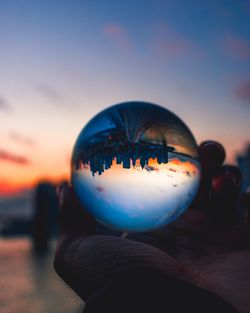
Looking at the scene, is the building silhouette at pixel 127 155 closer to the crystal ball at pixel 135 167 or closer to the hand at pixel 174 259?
the crystal ball at pixel 135 167

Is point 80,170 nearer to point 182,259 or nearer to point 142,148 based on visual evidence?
point 142,148

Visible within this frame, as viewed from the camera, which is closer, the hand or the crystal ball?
the hand

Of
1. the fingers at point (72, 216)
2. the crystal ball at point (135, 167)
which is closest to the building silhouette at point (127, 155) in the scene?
the crystal ball at point (135, 167)

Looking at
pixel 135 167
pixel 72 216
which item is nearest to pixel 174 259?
pixel 135 167

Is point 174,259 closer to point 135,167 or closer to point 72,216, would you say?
point 135,167

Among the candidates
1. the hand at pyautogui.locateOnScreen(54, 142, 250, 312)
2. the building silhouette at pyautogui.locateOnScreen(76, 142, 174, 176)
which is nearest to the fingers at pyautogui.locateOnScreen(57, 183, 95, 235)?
the hand at pyautogui.locateOnScreen(54, 142, 250, 312)

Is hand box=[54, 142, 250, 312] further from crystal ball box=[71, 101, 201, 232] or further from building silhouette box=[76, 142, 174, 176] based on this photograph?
building silhouette box=[76, 142, 174, 176]

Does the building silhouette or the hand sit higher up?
the building silhouette

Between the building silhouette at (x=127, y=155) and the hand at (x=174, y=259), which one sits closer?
the hand at (x=174, y=259)
